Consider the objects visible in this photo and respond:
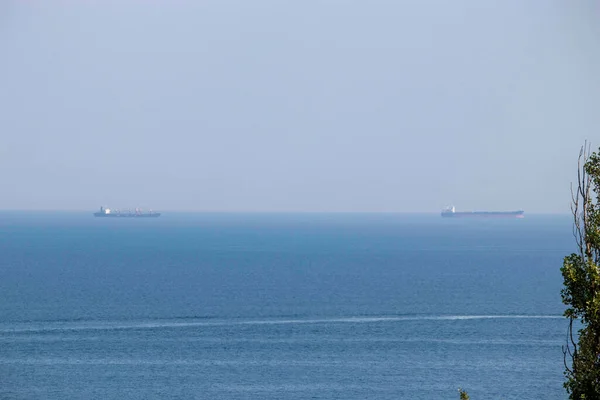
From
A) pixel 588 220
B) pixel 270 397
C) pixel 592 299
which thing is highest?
pixel 588 220

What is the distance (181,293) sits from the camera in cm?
11988

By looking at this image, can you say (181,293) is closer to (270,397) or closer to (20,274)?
(20,274)

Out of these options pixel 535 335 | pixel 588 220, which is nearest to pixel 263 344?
pixel 535 335

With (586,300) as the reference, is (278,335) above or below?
below

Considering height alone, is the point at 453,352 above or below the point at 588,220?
below

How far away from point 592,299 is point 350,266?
479 ft

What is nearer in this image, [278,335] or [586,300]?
[586,300]

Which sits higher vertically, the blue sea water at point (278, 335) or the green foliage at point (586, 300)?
the green foliage at point (586, 300)

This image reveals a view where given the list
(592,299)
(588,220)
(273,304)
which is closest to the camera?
(592,299)

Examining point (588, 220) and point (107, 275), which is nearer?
point (588, 220)

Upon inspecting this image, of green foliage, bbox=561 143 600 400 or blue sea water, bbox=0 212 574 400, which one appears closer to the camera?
green foliage, bbox=561 143 600 400

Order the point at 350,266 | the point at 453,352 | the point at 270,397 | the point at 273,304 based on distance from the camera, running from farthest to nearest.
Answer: the point at 350,266 → the point at 273,304 → the point at 453,352 → the point at 270,397

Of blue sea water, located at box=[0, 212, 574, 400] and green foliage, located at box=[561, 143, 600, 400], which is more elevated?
green foliage, located at box=[561, 143, 600, 400]

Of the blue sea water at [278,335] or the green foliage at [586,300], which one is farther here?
the blue sea water at [278,335]
